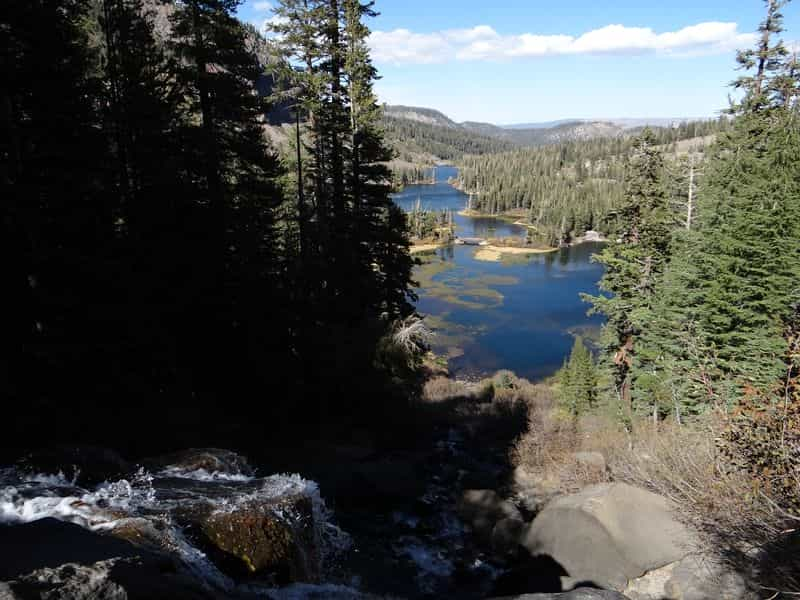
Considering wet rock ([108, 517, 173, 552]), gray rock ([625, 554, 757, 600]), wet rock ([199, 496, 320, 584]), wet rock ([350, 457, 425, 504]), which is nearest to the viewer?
wet rock ([108, 517, 173, 552])

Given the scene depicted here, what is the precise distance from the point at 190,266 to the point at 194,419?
4517mm

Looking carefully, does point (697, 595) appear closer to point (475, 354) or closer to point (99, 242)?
point (99, 242)

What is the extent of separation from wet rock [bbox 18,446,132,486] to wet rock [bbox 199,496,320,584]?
2182 millimetres

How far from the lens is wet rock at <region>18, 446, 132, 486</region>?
276 inches

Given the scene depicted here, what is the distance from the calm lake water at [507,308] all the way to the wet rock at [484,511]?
23066 millimetres

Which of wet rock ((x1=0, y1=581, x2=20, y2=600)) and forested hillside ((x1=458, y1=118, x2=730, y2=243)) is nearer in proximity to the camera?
wet rock ((x1=0, y1=581, x2=20, y2=600))

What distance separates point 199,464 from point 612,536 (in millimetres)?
8879

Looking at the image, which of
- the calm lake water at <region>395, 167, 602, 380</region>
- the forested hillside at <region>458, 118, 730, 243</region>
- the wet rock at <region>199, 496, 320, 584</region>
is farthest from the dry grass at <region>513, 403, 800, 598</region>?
the forested hillside at <region>458, 118, 730, 243</region>

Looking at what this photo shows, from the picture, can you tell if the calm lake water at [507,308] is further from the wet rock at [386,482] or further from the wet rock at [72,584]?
the wet rock at [72,584]

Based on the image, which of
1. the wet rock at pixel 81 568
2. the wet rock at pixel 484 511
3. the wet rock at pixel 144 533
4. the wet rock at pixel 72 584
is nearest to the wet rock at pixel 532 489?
the wet rock at pixel 484 511

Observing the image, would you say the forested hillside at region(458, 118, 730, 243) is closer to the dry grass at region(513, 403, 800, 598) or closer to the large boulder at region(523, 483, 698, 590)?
the dry grass at region(513, 403, 800, 598)

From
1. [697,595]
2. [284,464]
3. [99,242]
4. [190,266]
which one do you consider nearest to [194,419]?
[284,464]

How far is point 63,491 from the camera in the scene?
6328 mm

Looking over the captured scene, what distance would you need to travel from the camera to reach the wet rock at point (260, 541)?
592 cm
